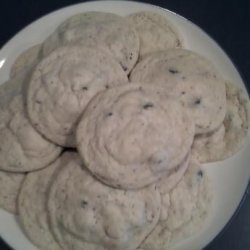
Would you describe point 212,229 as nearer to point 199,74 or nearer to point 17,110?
point 199,74

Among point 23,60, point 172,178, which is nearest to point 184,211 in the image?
point 172,178

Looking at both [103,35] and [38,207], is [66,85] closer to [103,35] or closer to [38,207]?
[103,35]

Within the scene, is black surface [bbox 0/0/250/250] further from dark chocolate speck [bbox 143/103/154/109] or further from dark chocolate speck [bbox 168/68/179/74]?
dark chocolate speck [bbox 143/103/154/109]

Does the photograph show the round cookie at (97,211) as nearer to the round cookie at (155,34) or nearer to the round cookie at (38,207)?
the round cookie at (38,207)

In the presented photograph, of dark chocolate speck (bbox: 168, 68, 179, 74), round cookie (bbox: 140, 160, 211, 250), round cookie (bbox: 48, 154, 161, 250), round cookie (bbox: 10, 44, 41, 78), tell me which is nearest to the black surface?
round cookie (bbox: 10, 44, 41, 78)

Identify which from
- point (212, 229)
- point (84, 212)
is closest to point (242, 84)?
point (212, 229)
